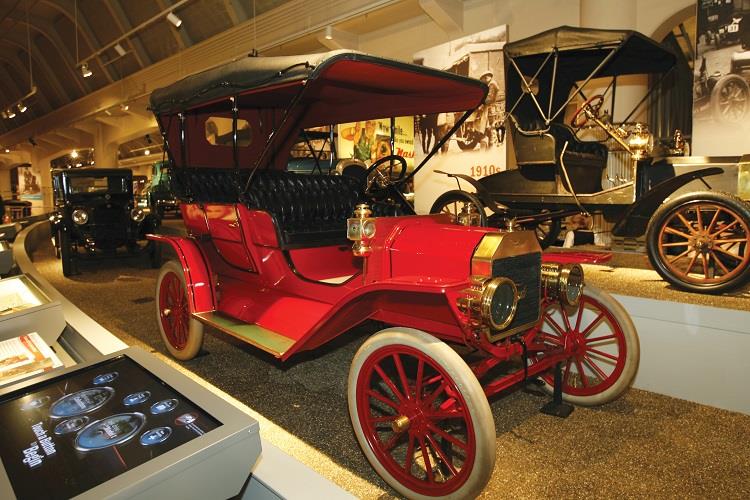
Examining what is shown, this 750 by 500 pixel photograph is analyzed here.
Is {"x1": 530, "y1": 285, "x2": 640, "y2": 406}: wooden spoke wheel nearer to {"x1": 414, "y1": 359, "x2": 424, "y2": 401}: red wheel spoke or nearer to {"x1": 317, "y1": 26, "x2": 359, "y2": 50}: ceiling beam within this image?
{"x1": 414, "y1": 359, "x2": 424, "y2": 401}: red wheel spoke

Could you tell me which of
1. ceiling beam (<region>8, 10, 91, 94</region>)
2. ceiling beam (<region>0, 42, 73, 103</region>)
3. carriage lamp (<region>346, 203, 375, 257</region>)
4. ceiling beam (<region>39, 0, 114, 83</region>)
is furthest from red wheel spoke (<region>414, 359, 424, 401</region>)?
ceiling beam (<region>0, 42, 73, 103</region>)

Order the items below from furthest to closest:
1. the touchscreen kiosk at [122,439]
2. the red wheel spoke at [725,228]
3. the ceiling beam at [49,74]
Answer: the ceiling beam at [49,74] < the red wheel spoke at [725,228] < the touchscreen kiosk at [122,439]

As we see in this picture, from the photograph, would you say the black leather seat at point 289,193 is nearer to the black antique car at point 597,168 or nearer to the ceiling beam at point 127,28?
the black antique car at point 597,168

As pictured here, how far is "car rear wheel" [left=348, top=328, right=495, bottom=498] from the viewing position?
161 centimetres

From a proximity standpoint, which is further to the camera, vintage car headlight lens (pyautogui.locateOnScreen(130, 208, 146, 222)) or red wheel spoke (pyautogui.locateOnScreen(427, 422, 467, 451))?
vintage car headlight lens (pyautogui.locateOnScreen(130, 208, 146, 222))

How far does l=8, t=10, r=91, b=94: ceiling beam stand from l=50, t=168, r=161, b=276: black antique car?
10529 mm

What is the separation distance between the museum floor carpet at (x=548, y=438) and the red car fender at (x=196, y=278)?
1.36 feet

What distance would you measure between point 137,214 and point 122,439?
261 inches

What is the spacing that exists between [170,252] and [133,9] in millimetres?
7402

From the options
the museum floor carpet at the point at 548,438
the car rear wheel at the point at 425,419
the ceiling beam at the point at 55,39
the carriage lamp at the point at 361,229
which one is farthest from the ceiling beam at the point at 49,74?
the car rear wheel at the point at 425,419

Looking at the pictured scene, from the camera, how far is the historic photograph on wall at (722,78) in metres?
4.72

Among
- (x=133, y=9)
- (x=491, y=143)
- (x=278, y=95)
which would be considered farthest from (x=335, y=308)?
(x=133, y=9)

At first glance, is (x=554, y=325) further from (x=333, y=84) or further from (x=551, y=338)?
(x=333, y=84)

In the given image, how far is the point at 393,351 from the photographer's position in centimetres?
185
